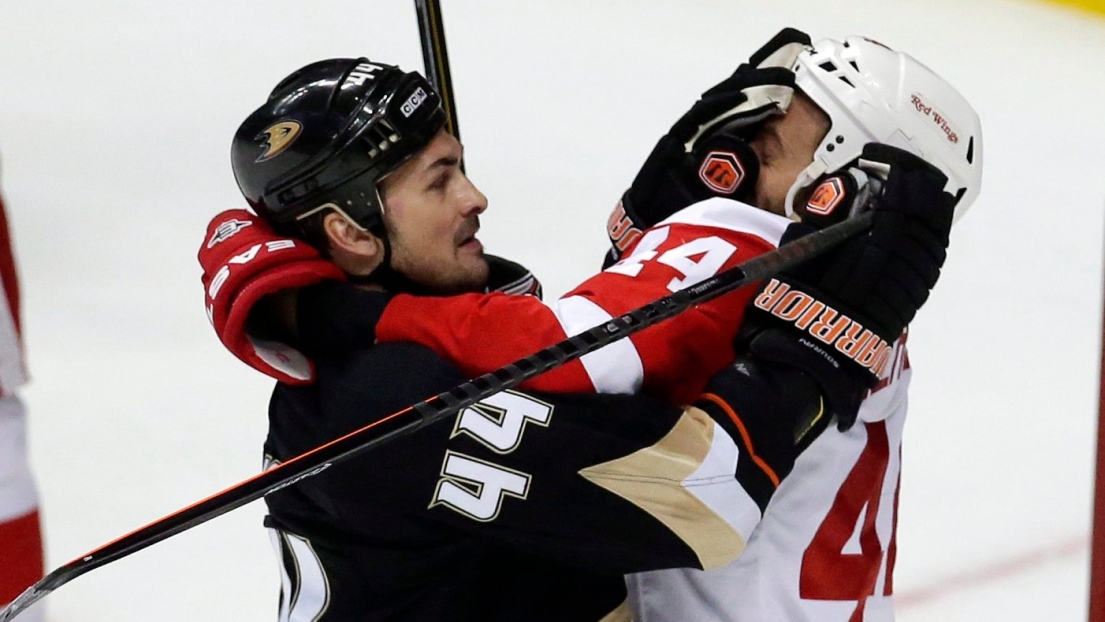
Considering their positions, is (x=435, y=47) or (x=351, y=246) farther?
(x=435, y=47)

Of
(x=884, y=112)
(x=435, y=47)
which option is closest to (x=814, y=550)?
(x=884, y=112)

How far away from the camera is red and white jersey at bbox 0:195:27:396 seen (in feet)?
7.02

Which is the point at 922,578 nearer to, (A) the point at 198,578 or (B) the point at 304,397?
(A) the point at 198,578

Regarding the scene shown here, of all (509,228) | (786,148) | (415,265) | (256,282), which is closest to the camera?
(256,282)

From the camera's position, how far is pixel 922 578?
2.82 meters

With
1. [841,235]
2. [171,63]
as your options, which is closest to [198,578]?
[841,235]

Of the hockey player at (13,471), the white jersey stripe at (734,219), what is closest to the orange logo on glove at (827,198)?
the white jersey stripe at (734,219)

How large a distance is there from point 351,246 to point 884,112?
585 millimetres

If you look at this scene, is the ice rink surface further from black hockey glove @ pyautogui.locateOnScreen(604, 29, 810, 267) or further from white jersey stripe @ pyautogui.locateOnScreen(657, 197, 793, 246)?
white jersey stripe @ pyautogui.locateOnScreen(657, 197, 793, 246)

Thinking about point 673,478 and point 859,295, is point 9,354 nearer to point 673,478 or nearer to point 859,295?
point 673,478

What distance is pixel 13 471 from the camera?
2.19 m

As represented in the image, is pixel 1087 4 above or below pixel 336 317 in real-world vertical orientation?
above

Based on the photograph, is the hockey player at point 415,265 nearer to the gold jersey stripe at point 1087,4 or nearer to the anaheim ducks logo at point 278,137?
the anaheim ducks logo at point 278,137

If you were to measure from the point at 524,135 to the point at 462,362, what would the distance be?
2691 millimetres
